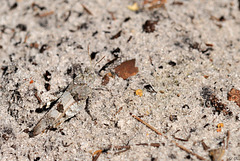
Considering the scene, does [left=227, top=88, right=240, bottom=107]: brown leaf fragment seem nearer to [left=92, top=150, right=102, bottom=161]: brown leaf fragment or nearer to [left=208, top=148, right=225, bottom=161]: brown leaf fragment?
[left=208, top=148, right=225, bottom=161]: brown leaf fragment

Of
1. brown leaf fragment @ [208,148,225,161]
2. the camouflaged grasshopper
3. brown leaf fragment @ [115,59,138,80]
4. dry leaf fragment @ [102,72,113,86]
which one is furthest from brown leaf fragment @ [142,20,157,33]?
brown leaf fragment @ [208,148,225,161]

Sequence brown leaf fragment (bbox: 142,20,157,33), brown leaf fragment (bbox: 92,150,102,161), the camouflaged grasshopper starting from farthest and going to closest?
brown leaf fragment (bbox: 142,20,157,33) < the camouflaged grasshopper < brown leaf fragment (bbox: 92,150,102,161)

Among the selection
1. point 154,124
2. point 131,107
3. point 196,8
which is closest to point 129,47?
point 131,107

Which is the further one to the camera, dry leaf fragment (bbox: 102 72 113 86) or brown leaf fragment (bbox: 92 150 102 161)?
dry leaf fragment (bbox: 102 72 113 86)

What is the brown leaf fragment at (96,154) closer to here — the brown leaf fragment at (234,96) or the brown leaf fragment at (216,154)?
the brown leaf fragment at (216,154)

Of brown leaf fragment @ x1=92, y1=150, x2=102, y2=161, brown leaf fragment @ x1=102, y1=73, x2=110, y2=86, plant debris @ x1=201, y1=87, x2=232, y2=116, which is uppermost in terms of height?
brown leaf fragment @ x1=102, y1=73, x2=110, y2=86

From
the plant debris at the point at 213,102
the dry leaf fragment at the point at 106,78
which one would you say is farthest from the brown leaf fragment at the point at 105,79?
the plant debris at the point at 213,102

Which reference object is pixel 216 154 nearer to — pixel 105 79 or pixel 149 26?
pixel 105 79
